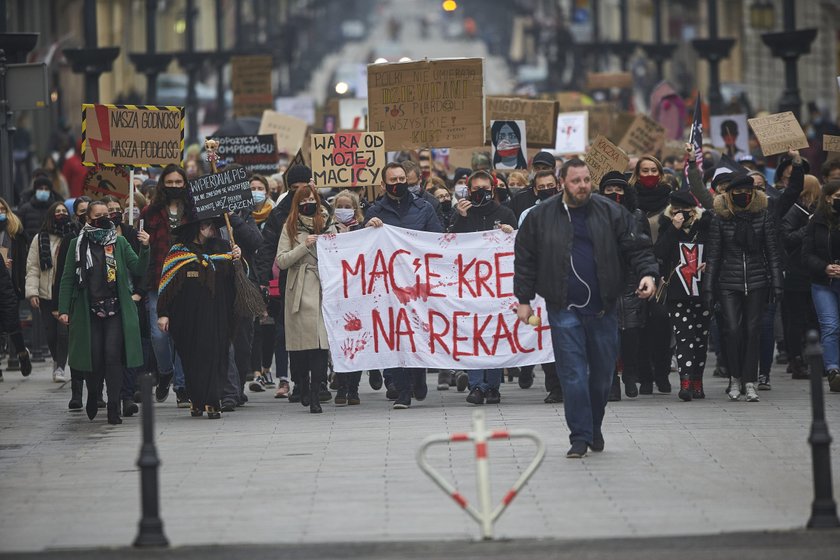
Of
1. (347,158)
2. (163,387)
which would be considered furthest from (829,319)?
(163,387)

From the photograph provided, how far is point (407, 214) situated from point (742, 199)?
252 centimetres

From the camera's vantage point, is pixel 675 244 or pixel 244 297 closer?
pixel 244 297

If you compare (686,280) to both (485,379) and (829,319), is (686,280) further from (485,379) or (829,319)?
(485,379)

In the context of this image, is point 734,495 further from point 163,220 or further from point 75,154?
point 75,154

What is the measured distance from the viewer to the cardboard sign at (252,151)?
68.5ft

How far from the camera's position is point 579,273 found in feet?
A: 37.5

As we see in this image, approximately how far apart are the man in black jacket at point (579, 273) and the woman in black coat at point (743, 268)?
2.82 metres

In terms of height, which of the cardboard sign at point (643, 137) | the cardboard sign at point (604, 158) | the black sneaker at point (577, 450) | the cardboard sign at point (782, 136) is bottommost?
the black sneaker at point (577, 450)

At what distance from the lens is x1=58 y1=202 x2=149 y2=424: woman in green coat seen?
543 inches

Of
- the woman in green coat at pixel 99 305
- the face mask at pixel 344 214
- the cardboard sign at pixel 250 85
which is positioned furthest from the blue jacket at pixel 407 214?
the cardboard sign at pixel 250 85

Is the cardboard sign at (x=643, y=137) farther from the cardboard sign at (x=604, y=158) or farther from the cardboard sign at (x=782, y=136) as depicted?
the cardboard sign at (x=604, y=158)

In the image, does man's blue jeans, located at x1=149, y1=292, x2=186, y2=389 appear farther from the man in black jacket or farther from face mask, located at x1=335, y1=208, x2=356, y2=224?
the man in black jacket

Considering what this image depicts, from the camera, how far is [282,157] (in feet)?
80.9

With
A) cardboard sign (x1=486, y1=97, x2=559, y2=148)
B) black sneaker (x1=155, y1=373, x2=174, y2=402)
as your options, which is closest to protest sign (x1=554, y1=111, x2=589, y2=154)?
cardboard sign (x1=486, y1=97, x2=559, y2=148)
